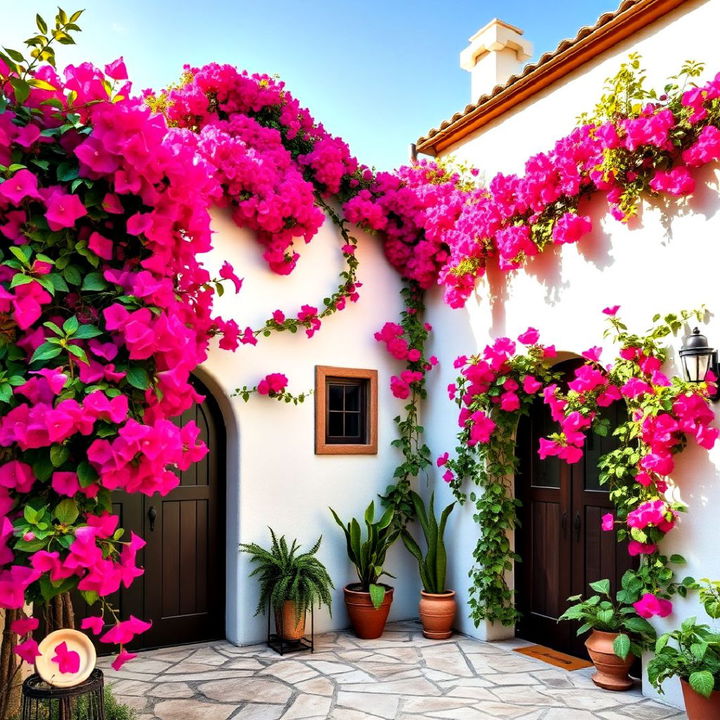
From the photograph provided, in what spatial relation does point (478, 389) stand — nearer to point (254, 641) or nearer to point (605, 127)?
point (605, 127)

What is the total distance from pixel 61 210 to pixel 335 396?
4566mm

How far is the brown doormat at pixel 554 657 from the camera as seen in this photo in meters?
5.46

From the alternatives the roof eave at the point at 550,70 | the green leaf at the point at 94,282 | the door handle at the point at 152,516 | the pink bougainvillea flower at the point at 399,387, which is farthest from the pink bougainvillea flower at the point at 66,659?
the roof eave at the point at 550,70

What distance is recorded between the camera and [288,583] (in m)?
5.77

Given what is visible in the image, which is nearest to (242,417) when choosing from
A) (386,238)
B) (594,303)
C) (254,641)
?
(254,641)

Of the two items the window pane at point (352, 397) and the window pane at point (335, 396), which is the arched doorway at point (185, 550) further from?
the window pane at point (352, 397)

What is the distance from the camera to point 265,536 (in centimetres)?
621

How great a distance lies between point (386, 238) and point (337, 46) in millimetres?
2644

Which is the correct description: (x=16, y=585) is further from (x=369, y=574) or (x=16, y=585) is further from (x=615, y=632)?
(x=369, y=574)

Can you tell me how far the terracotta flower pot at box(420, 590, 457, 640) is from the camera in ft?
20.3

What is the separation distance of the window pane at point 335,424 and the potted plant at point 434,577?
1016mm

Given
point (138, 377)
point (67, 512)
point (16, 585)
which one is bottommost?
point (16, 585)

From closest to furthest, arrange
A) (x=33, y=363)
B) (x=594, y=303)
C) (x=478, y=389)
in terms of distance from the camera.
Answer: (x=33, y=363)
(x=594, y=303)
(x=478, y=389)

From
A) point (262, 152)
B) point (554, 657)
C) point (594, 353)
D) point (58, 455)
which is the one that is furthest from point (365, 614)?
point (58, 455)
